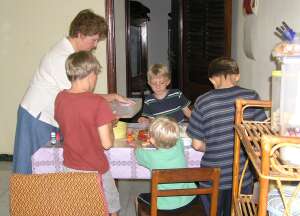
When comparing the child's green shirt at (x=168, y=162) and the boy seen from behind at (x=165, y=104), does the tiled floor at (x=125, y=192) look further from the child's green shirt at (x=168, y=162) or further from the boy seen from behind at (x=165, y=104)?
the child's green shirt at (x=168, y=162)

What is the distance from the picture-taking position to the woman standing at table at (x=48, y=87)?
2256mm

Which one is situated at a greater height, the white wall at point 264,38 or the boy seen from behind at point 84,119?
the white wall at point 264,38

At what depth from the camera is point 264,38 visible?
2.23m

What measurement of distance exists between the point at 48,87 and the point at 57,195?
1.28 meters

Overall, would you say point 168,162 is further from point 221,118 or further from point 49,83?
point 49,83

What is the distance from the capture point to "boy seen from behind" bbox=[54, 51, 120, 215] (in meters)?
1.80

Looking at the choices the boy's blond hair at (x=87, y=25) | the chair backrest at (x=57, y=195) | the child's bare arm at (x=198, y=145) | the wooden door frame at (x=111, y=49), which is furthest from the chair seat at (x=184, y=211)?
the wooden door frame at (x=111, y=49)

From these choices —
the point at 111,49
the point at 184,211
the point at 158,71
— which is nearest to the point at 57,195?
the point at 184,211

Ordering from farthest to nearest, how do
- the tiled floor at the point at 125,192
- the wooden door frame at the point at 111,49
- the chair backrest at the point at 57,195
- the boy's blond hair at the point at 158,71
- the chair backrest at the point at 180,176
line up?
the wooden door frame at the point at 111,49, the tiled floor at the point at 125,192, the boy's blond hair at the point at 158,71, the chair backrest at the point at 180,176, the chair backrest at the point at 57,195

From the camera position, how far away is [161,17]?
21.9ft

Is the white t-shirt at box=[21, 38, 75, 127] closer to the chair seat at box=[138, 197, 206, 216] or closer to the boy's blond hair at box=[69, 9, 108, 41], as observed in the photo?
the boy's blond hair at box=[69, 9, 108, 41]

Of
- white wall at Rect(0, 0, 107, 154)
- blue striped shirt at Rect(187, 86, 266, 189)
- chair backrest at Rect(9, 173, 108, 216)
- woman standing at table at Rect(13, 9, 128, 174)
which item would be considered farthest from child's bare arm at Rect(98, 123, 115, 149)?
white wall at Rect(0, 0, 107, 154)

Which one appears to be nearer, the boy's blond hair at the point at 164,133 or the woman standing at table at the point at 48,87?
the boy's blond hair at the point at 164,133

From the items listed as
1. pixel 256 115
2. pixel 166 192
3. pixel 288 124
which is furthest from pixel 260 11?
pixel 288 124
